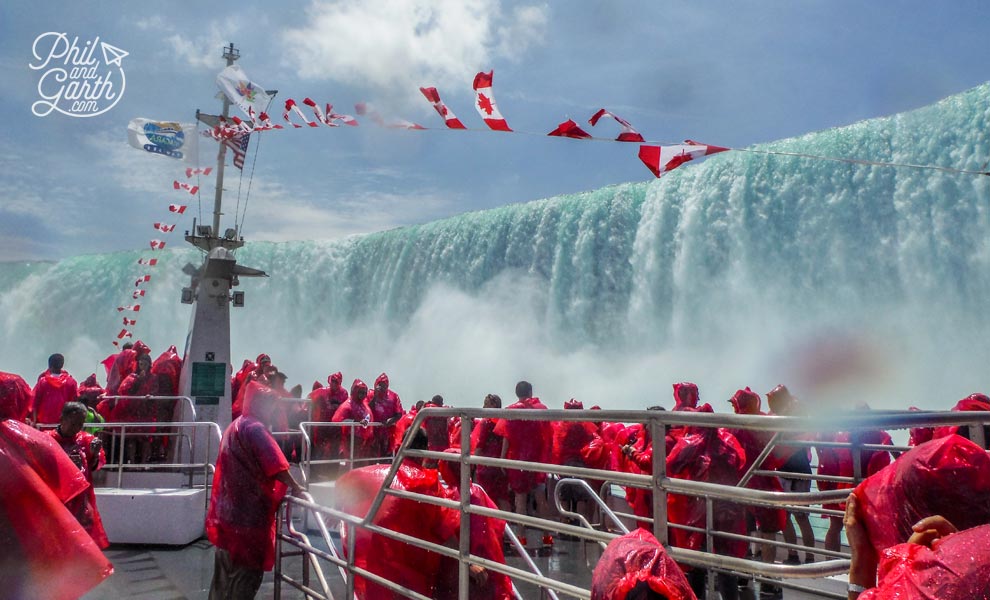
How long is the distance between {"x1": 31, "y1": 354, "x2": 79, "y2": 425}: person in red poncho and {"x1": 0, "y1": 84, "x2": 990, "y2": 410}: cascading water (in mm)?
14582

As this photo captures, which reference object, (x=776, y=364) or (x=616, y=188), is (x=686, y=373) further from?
(x=616, y=188)

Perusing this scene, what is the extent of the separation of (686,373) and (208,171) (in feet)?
49.3

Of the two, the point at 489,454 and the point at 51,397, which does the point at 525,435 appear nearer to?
the point at 489,454

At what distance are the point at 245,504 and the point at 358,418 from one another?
19.8 ft

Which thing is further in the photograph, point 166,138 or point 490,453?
point 166,138

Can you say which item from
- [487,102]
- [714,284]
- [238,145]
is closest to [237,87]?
[238,145]

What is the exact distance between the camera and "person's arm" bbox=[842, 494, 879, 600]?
5.90 feet

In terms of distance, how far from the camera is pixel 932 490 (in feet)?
5.39

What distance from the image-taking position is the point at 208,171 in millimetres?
12914

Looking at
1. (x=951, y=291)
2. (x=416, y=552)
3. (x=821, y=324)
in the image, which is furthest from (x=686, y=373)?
(x=416, y=552)

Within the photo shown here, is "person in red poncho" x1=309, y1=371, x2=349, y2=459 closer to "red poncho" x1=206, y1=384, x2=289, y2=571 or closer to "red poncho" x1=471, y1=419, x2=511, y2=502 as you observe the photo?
"red poncho" x1=471, y1=419, x2=511, y2=502

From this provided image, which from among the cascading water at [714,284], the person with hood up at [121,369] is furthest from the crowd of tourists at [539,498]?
the cascading water at [714,284]

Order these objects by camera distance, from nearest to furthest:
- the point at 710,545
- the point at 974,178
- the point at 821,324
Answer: the point at 710,545 → the point at 974,178 → the point at 821,324

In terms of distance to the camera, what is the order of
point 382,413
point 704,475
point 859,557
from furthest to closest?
1. point 382,413
2. point 704,475
3. point 859,557
